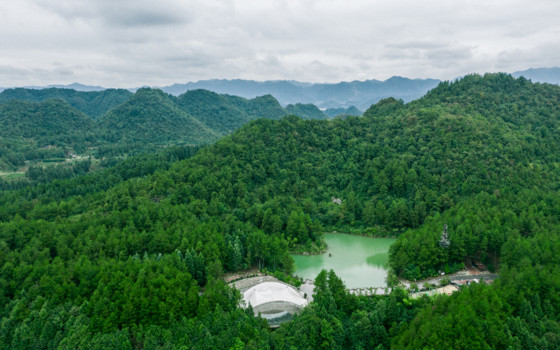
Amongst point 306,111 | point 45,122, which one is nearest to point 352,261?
point 45,122

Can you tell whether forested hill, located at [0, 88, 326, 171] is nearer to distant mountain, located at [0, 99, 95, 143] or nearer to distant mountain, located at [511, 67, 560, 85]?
distant mountain, located at [0, 99, 95, 143]

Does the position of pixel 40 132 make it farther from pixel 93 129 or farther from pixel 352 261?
pixel 352 261

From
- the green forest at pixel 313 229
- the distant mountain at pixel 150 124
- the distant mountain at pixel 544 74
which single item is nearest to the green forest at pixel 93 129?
the distant mountain at pixel 150 124

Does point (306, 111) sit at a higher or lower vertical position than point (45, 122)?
higher

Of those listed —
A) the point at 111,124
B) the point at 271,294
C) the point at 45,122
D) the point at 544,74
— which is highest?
the point at 544,74

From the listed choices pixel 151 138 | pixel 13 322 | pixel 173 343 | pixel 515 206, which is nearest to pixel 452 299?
pixel 173 343

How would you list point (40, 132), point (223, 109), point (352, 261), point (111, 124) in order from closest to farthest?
point (352, 261) → point (40, 132) → point (111, 124) → point (223, 109)

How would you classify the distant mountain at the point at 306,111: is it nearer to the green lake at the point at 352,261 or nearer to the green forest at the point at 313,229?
the green forest at the point at 313,229

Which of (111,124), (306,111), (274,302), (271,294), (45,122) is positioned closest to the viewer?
(274,302)
